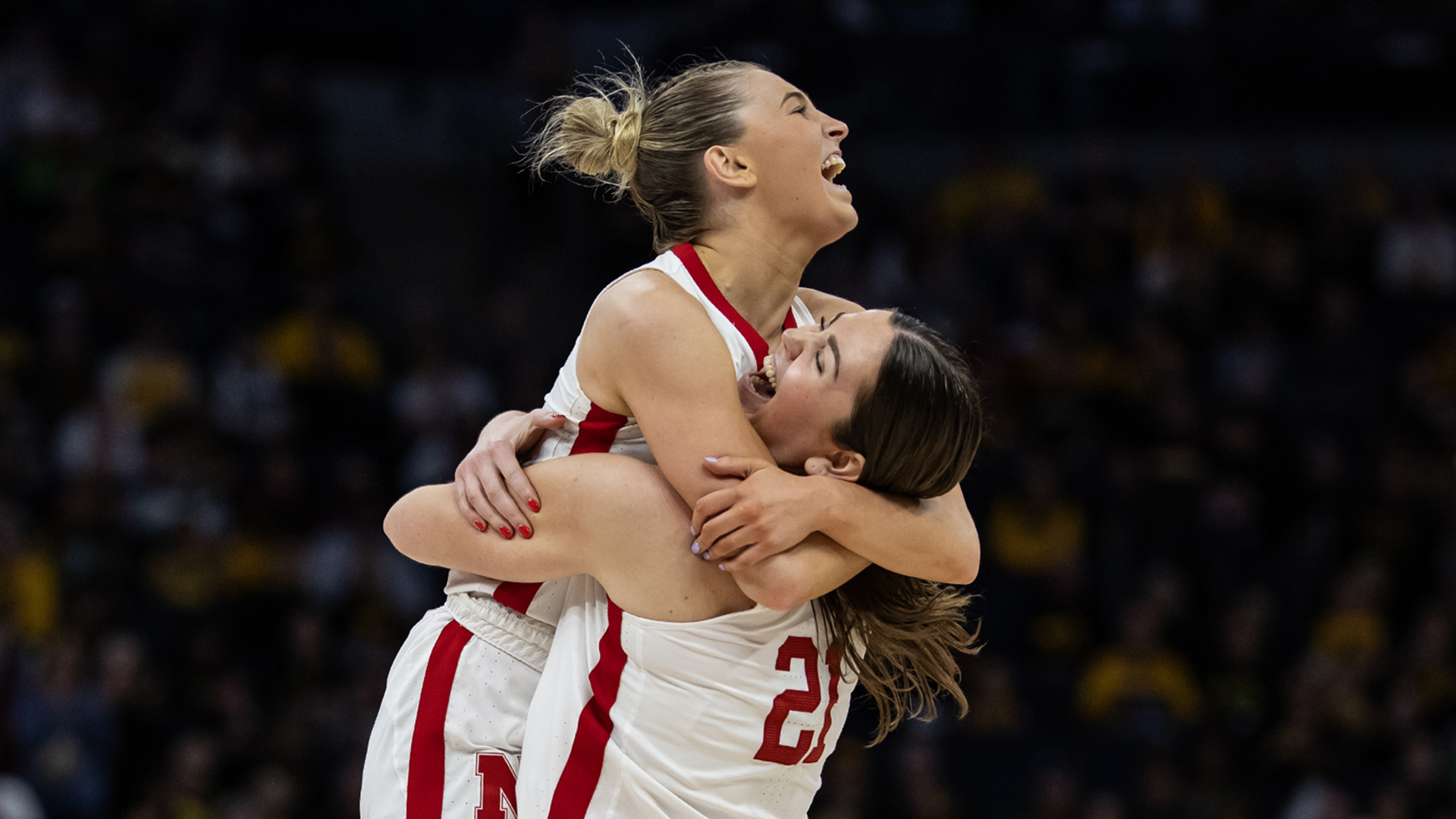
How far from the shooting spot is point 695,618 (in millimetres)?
2771

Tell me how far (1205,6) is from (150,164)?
318 inches

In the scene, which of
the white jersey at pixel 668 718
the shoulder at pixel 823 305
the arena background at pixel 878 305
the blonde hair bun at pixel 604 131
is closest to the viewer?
the white jersey at pixel 668 718

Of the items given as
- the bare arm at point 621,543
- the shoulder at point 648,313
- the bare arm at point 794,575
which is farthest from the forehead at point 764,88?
the bare arm at point 794,575

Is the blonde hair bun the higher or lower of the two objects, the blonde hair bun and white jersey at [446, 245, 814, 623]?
the higher

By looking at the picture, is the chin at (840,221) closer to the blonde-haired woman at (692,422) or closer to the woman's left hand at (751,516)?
the blonde-haired woman at (692,422)

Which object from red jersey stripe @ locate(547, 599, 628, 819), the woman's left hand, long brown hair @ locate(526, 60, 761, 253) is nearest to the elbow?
red jersey stripe @ locate(547, 599, 628, 819)

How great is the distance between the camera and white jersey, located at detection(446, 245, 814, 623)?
9.79ft

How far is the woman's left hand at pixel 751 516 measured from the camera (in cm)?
266

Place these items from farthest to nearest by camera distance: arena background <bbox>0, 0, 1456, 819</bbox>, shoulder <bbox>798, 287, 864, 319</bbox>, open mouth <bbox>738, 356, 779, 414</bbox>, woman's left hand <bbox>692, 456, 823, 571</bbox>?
arena background <bbox>0, 0, 1456, 819</bbox>
shoulder <bbox>798, 287, 864, 319</bbox>
open mouth <bbox>738, 356, 779, 414</bbox>
woman's left hand <bbox>692, 456, 823, 571</bbox>

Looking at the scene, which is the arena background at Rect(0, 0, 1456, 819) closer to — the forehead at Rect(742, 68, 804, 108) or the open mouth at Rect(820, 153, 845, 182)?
the open mouth at Rect(820, 153, 845, 182)

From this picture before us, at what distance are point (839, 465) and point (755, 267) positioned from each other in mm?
514

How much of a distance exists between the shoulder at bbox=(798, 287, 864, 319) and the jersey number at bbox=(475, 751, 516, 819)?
1.17 metres

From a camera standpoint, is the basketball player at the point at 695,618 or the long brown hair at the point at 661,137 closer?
the basketball player at the point at 695,618

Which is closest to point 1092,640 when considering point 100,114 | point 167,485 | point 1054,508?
point 1054,508
